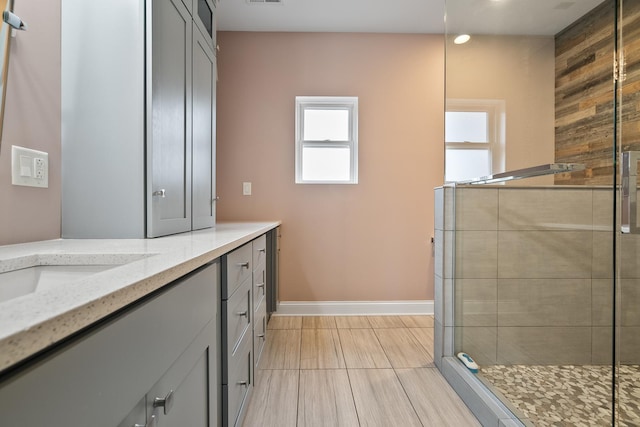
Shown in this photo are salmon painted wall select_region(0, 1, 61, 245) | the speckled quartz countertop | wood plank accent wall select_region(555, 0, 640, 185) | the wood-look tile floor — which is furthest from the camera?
the wood-look tile floor

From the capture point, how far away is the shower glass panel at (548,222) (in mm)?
1282

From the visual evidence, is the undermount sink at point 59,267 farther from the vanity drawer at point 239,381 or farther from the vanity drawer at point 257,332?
the vanity drawer at point 257,332

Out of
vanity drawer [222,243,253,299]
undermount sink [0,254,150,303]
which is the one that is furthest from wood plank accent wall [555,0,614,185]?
undermount sink [0,254,150,303]

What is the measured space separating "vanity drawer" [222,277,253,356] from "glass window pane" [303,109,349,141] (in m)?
1.96

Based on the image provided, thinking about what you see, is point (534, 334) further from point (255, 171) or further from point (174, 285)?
point (255, 171)

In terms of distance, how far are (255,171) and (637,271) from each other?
2.65 m

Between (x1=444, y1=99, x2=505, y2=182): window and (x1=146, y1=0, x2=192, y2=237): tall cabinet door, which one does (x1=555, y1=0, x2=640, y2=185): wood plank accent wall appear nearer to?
(x1=444, y1=99, x2=505, y2=182): window

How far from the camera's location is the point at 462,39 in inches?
76.9

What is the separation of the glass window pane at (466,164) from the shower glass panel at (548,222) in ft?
0.17

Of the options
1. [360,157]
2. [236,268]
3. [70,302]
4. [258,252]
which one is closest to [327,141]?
[360,157]

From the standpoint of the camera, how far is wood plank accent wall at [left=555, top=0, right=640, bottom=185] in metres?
1.26

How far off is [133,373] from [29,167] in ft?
3.21

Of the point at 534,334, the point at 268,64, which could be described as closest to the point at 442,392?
the point at 534,334

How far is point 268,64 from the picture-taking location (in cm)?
312
